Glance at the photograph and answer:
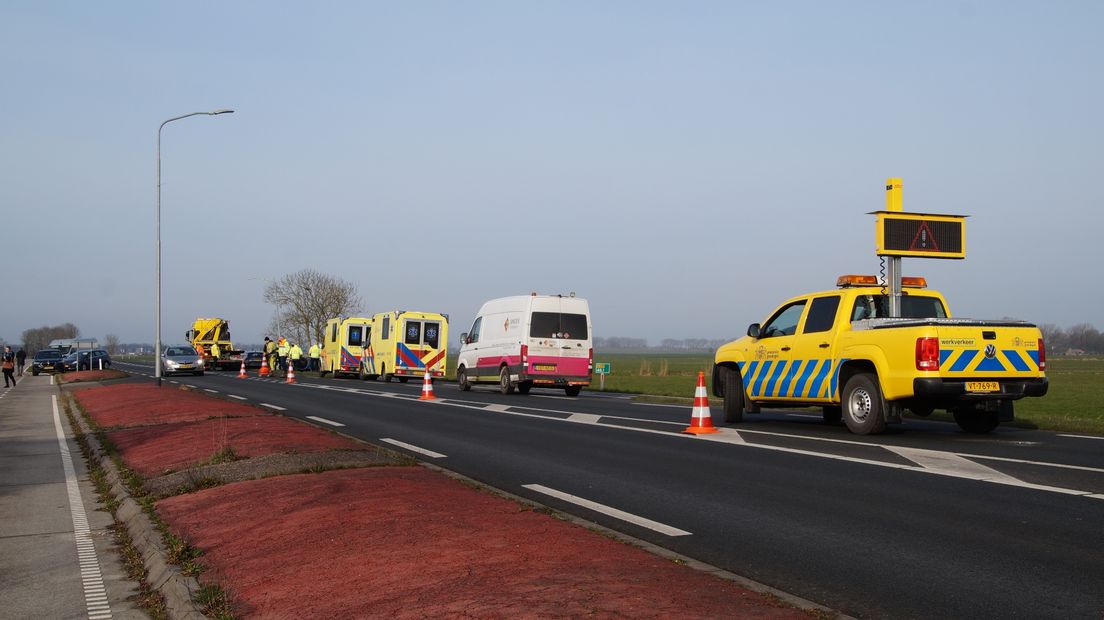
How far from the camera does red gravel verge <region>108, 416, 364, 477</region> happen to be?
11453 mm

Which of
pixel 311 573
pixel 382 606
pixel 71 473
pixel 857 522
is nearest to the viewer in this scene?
pixel 382 606

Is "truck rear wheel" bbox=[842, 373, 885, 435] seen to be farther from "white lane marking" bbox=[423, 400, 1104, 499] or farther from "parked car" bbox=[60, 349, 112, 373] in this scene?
"parked car" bbox=[60, 349, 112, 373]

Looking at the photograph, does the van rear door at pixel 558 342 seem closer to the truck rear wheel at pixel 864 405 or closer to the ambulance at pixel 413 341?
the ambulance at pixel 413 341

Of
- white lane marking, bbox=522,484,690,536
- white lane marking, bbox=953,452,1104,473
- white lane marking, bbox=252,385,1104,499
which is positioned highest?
white lane marking, bbox=953,452,1104,473

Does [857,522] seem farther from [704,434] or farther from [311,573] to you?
[704,434]

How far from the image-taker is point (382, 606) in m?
4.97

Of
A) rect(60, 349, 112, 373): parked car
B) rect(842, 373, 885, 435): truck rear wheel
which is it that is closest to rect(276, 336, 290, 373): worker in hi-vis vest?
rect(60, 349, 112, 373): parked car

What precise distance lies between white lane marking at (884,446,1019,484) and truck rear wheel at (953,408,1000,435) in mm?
2631

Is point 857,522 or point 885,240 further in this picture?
point 885,240

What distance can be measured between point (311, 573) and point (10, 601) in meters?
1.93

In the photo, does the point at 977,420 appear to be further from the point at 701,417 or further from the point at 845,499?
the point at 845,499

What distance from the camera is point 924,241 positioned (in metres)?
16.0

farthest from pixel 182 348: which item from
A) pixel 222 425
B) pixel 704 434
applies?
pixel 704 434

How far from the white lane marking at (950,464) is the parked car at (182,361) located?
1767 inches
